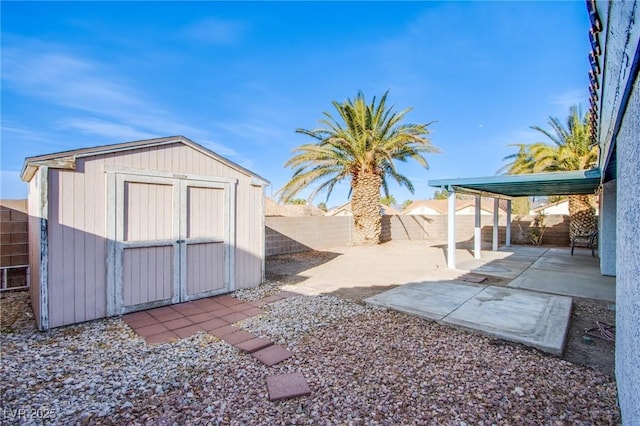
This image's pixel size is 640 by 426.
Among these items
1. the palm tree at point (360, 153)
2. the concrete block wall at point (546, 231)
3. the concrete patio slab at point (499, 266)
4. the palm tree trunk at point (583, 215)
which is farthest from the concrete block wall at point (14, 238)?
the palm tree trunk at point (583, 215)

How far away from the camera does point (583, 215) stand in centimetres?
1287

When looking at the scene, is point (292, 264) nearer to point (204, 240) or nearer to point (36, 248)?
point (204, 240)

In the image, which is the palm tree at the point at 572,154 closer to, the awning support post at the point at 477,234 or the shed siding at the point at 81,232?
the awning support post at the point at 477,234

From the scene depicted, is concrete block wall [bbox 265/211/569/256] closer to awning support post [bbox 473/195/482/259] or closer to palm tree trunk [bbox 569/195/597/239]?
palm tree trunk [bbox 569/195/597/239]

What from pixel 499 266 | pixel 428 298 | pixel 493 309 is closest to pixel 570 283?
pixel 499 266

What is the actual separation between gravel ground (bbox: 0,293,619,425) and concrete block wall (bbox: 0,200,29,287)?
2.60m

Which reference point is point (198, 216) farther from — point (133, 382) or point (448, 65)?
point (448, 65)

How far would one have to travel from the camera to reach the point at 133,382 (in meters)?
2.70

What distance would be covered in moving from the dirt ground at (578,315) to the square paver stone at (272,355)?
7.18 feet

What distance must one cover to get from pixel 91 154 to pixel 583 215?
17014mm

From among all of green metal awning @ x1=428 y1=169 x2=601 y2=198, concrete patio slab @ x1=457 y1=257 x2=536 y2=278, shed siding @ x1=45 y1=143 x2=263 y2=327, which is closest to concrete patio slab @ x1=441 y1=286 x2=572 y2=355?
concrete patio slab @ x1=457 y1=257 x2=536 y2=278

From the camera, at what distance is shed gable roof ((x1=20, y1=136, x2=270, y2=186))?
378cm

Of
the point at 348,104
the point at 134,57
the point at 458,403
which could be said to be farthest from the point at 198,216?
the point at 348,104

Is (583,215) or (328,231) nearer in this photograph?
(583,215)
